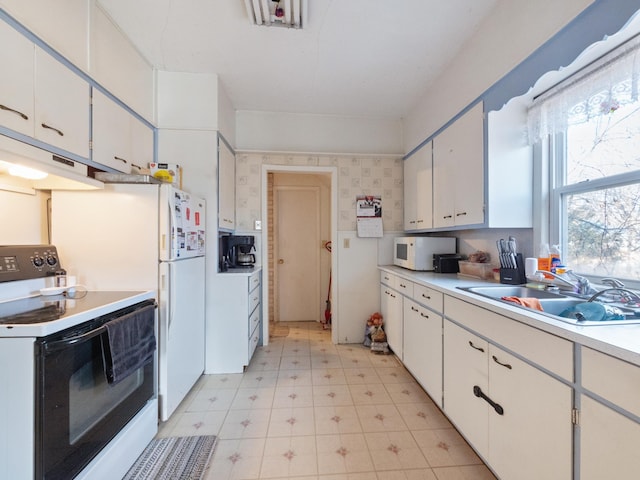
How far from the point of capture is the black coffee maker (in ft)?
9.61

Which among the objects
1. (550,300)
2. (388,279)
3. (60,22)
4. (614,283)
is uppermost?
(60,22)

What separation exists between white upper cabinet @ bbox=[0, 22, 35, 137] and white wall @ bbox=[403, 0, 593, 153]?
7.94 feet

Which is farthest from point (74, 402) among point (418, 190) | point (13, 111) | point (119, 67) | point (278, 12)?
point (418, 190)

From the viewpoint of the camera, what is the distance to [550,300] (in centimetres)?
139

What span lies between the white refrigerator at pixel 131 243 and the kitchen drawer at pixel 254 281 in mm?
793

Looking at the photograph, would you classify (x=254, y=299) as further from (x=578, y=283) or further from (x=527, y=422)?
(x=578, y=283)

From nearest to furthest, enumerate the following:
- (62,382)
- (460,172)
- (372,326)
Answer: (62,382), (460,172), (372,326)

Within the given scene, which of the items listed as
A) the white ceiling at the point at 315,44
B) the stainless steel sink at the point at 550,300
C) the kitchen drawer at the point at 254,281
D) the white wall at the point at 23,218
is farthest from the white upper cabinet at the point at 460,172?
the white wall at the point at 23,218

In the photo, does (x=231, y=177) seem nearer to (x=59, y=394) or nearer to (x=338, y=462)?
(x=59, y=394)

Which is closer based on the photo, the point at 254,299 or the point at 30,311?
the point at 30,311

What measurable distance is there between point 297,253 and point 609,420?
3.51 meters

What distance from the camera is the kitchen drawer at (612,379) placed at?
73 centimetres

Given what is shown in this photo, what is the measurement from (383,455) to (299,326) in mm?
2396

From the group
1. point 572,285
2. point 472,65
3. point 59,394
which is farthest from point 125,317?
point 472,65
